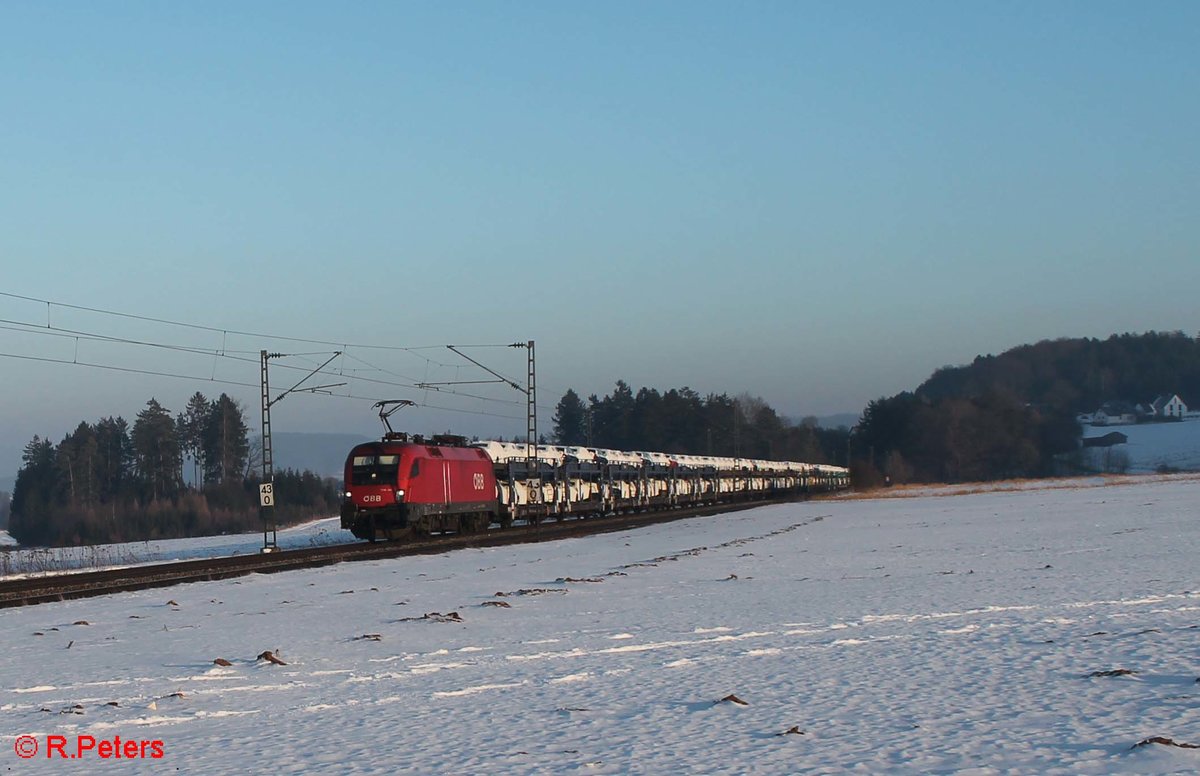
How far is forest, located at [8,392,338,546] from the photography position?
413ft

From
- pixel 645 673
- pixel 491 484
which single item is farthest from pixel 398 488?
pixel 645 673

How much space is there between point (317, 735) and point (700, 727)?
290 cm

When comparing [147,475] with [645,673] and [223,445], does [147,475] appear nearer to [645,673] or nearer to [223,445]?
[223,445]

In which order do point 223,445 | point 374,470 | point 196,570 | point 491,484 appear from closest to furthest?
1. point 196,570
2. point 374,470
3. point 491,484
4. point 223,445

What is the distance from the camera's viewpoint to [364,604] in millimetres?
18547

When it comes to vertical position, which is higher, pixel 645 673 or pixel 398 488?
pixel 398 488

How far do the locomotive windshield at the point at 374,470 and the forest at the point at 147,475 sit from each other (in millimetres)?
84852

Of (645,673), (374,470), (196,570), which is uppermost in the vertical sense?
(374,470)

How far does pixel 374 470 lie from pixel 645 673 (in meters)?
29.8

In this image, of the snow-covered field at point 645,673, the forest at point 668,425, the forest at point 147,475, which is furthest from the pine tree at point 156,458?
the snow-covered field at point 645,673

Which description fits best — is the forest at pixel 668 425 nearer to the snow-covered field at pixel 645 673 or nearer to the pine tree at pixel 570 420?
the pine tree at pixel 570 420

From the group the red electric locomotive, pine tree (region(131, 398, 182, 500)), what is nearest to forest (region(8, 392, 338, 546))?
pine tree (region(131, 398, 182, 500))

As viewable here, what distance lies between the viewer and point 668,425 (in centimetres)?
14912

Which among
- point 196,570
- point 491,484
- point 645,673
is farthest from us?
point 491,484
